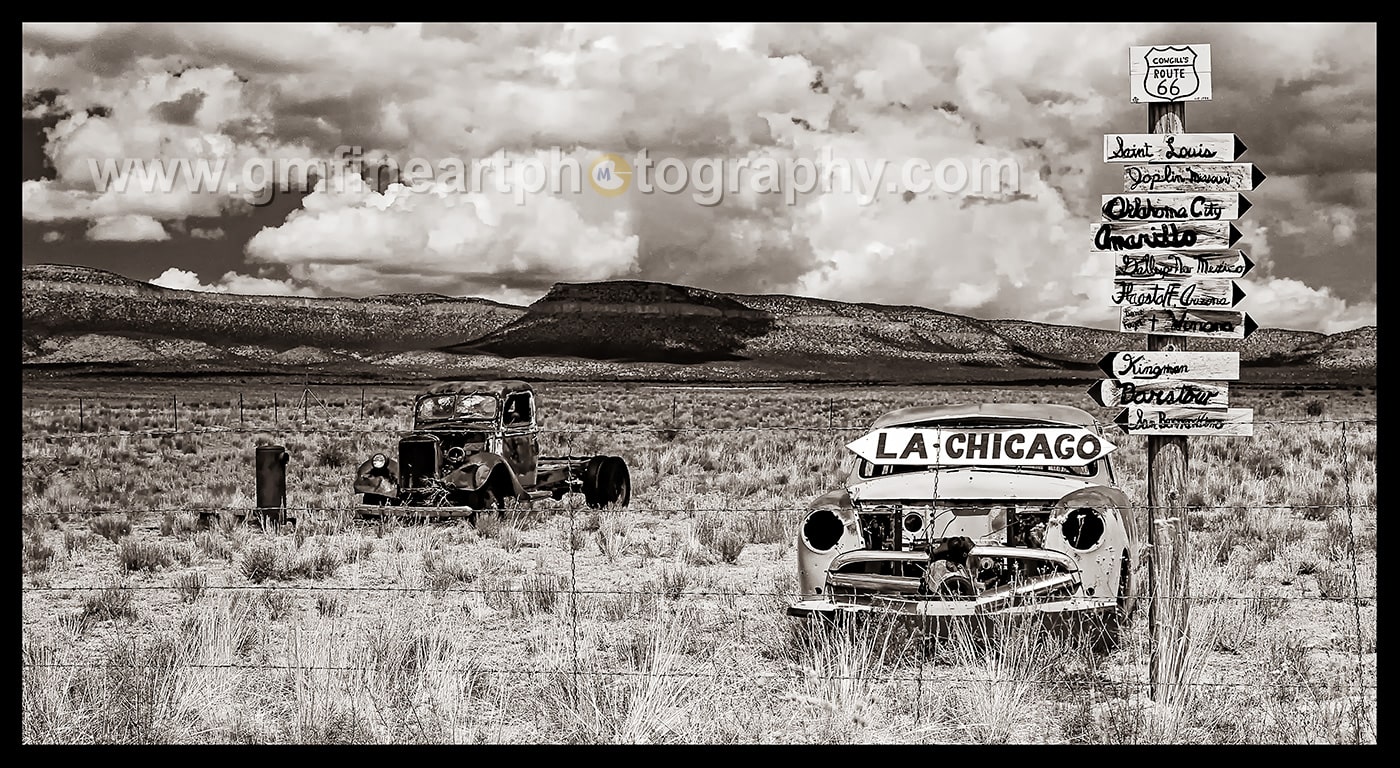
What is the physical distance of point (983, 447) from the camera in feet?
29.6

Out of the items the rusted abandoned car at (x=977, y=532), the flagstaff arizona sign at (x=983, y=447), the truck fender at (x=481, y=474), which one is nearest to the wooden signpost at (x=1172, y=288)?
the rusted abandoned car at (x=977, y=532)

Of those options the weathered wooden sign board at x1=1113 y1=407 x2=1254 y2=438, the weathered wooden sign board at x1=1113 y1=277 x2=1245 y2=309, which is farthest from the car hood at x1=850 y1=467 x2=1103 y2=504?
the weathered wooden sign board at x1=1113 y1=277 x2=1245 y2=309

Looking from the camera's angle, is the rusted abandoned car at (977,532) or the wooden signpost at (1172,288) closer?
the wooden signpost at (1172,288)

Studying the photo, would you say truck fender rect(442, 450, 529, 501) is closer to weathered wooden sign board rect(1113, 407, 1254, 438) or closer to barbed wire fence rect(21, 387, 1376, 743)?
barbed wire fence rect(21, 387, 1376, 743)

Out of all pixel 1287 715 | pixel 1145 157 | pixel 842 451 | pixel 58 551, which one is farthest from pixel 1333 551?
pixel 842 451

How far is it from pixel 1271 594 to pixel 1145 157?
543 cm

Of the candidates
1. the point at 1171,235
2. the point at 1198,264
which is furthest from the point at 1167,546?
the point at 1171,235

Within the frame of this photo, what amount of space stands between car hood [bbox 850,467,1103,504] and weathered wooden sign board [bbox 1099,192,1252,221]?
1990 mm

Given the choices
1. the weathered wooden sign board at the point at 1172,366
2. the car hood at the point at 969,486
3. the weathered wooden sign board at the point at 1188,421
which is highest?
the weathered wooden sign board at the point at 1172,366

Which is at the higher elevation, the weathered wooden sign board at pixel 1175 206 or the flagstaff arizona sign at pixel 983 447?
the weathered wooden sign board at pixel 1175 206

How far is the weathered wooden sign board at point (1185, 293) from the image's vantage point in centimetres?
704

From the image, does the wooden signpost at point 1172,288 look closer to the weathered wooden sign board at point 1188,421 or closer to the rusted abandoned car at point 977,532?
the weathered wooden sign board at point 1188,421

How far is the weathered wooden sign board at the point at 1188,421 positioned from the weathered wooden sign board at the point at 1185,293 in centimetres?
56
